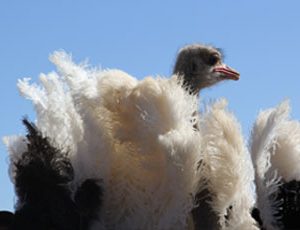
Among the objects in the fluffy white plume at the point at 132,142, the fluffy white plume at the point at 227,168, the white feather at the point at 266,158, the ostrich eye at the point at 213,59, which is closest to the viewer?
the fluffy white plume at the point at 132,142

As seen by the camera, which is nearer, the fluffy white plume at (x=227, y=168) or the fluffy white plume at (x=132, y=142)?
the fluffy white plume at (x=132, y=142)

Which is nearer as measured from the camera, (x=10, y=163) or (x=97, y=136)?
(x=97, y=136)

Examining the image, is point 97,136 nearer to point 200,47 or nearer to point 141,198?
point 141,198

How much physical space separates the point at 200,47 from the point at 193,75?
0.27 m

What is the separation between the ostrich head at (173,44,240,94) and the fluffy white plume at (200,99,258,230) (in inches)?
58.9

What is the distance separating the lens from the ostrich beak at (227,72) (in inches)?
312

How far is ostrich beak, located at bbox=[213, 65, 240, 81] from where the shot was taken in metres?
7.92

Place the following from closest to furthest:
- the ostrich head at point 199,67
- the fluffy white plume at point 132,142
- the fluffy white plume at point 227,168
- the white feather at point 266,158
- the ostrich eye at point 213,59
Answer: the fluffy white plume at point 132,142
the fluffy white plume at point 227,168
the white feather at point 266,158
the ostrich head at point 199,67
the ostrich eye at point 213,59

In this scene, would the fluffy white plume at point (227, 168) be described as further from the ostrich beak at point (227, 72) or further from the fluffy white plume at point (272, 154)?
the ostrich beak at point (227, 72)

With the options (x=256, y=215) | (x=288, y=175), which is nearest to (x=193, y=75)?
(x=288, y=175)

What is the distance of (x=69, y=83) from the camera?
19.9 feet

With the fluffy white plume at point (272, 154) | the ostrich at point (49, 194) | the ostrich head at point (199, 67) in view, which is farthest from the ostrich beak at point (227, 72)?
the ostrich at point (49, 194)

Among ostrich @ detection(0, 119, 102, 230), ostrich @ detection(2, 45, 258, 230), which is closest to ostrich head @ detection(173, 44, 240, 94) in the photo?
ostrich @ detection(2, 45, 258, 230)

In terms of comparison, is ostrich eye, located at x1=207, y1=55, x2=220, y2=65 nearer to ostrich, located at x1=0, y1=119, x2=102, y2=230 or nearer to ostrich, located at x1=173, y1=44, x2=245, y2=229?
ostrich, located at x1=173, y1=44, x2=245, y2=229
